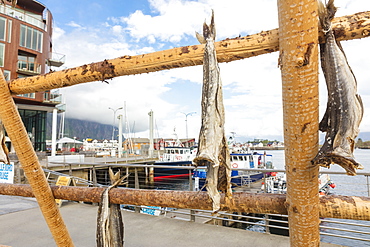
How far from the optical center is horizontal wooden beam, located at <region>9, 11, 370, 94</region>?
0.87 meters

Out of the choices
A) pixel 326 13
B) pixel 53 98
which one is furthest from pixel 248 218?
pixel 53 98

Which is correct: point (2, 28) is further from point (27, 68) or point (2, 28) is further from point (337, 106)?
point (337, 106)

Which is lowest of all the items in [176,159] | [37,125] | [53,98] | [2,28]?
[176,159]

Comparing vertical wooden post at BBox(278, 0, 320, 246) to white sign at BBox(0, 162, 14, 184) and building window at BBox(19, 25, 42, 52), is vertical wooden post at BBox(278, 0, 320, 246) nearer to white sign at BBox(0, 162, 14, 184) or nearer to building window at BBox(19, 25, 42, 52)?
white sign at BBox(0, 162, 14, 184)

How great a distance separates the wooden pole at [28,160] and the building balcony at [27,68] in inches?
722

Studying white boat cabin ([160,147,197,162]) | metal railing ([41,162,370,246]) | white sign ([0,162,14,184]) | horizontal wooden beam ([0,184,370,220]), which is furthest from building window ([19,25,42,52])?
horizontal wooden beam ([0,184,370,220])

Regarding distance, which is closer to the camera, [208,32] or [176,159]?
[208,32]

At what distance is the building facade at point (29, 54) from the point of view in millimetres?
15938

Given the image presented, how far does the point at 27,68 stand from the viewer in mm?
16734

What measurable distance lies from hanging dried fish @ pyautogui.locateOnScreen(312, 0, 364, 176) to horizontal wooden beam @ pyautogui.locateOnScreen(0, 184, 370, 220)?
1.00 feet

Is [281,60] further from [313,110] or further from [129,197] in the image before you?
[129,197]

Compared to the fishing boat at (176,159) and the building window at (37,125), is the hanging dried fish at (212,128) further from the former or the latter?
the building window at (37,125)

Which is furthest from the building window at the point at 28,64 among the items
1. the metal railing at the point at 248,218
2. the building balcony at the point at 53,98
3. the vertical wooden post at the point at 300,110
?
the vertical wooden post at the point at 300,110

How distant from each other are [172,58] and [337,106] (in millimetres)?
728
